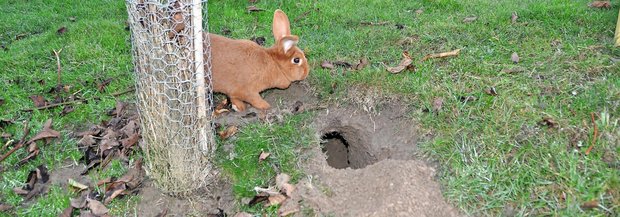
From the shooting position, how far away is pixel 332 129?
14.3 ft

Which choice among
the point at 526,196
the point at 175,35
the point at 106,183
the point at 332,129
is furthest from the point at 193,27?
the point at 526,196

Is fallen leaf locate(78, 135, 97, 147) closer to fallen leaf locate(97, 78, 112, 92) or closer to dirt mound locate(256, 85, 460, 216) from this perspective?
fallen leaf locate(97, 78, 112, 92)

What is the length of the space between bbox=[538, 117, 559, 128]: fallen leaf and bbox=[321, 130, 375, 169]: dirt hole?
4.02 feet

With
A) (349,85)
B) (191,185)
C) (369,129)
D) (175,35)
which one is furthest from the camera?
(349,85)

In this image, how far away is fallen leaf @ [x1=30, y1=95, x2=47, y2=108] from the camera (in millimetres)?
4730

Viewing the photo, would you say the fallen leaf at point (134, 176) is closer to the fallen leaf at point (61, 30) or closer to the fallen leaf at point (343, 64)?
the fallen leaf at point (343, 64)

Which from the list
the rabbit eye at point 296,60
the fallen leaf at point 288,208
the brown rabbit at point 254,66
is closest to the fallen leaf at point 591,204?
the fallen leaf at point 288,208

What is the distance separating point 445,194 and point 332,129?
1.26m

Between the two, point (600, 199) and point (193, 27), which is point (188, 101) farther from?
point (600, 199)

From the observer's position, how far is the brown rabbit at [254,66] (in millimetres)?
4234

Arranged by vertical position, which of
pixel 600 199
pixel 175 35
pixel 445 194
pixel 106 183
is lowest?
pixel 106 183

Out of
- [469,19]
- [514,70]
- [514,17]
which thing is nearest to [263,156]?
[514,70]

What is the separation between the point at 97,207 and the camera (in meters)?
3.48

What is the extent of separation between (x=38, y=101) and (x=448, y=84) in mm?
3491
